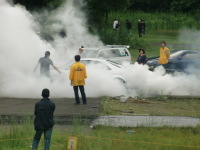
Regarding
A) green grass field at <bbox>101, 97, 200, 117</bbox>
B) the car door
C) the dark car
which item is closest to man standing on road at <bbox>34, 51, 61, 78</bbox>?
green grass field at <bbox>101, 97, 200, 117</bbox>

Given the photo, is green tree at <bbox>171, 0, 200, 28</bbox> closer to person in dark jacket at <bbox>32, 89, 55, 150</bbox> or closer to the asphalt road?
the asphalt road

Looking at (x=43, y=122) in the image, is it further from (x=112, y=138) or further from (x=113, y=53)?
(x=113, y=53)

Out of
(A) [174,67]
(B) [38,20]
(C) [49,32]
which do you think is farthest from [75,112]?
(B) [38,20]

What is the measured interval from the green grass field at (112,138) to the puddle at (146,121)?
0.51 m

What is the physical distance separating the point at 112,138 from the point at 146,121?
2.72 m

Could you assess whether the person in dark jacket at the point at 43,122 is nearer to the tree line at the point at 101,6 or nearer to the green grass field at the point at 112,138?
the green grass field at the point at 112,138

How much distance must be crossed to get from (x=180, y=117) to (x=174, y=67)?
12104 millimetres

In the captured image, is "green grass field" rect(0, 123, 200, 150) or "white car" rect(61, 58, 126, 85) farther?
"white car" rect(61, 58, 126, 85)

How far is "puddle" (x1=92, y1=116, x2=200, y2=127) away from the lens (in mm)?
13820

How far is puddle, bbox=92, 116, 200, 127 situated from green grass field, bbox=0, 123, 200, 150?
0.51 meters

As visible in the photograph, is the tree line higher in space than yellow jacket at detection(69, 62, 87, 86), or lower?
higher

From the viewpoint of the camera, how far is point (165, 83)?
21.0 metres

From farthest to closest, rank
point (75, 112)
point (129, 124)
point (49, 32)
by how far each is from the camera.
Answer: point (49, 32) < point (75, 112) < point (129, 124)

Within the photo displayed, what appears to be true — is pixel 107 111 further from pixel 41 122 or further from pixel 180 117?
pixel 41 122
